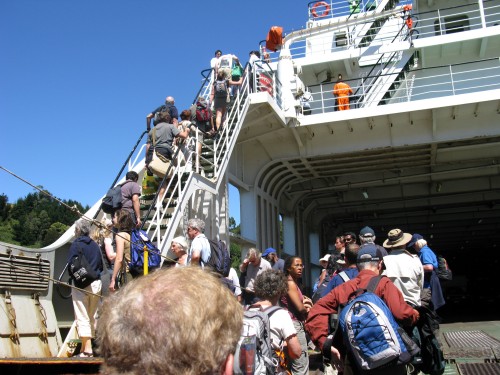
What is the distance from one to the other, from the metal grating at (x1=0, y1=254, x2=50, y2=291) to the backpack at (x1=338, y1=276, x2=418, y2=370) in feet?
10.4

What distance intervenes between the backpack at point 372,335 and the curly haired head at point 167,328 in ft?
5.73

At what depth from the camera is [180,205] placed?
26.9 feet

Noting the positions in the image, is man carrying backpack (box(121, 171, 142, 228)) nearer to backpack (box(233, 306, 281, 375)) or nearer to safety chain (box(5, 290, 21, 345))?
safety chain (box(5, 290, 21, 345))

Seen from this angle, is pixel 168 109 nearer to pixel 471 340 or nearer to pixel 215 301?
pixel 471 340

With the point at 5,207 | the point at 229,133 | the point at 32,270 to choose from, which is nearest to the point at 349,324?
the point at 32,270

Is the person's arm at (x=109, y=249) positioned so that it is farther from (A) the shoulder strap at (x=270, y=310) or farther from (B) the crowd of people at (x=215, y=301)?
(A) the shoulder strap at (x=270, y=310)

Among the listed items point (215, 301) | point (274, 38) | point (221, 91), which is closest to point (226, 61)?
point (221, 91)

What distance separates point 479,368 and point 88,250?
4715 millimetres

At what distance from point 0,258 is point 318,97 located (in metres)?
11.8

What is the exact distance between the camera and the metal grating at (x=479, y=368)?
5.68 metres

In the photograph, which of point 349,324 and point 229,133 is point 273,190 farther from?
point 349,324

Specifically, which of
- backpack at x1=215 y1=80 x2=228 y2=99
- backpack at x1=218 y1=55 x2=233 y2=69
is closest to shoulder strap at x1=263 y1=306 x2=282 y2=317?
backpack at x1=215 y1=80 x2=228 y2=99

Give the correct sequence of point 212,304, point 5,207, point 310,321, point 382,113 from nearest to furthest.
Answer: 1. point 212,304
2. point 310,321
3. point 382,113
4. point 5,207

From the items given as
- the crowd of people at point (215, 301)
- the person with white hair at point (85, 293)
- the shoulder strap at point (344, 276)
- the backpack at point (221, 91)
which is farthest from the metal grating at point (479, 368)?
the backpack at point (221, 91)
